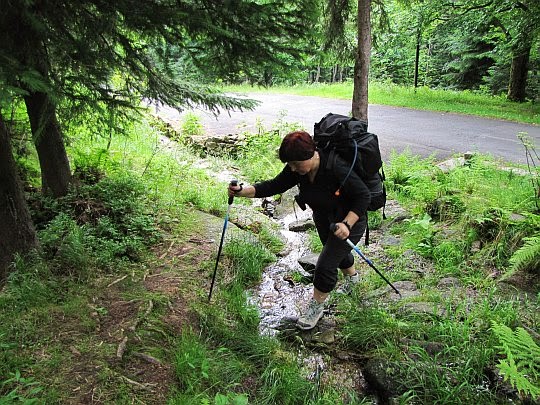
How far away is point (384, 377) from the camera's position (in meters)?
3.71

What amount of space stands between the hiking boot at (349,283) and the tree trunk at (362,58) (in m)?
3.81

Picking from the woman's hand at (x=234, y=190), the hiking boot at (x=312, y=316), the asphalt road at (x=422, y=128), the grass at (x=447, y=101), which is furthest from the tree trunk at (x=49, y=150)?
the grass at (x=447, y=101)

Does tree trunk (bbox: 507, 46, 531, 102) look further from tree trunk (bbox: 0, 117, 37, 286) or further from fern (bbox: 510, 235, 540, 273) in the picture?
tree trunk (bbox: 0, 117, 37, 286)

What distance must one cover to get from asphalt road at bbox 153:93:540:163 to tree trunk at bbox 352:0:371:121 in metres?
2.23

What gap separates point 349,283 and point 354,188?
1.70m

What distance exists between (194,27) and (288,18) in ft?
3.20

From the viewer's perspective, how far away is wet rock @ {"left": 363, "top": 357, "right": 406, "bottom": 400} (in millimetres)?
3598

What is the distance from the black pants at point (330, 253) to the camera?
4051 millimetres

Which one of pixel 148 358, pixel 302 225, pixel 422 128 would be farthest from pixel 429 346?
pixel 422 128

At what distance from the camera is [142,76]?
15.4 ft

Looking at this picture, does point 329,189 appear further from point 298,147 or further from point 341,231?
point 298,147

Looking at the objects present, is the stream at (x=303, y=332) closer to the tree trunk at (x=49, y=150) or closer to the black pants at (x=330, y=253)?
the black pants at (x=330, y=253)

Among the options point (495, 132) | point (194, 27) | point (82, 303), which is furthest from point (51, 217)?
point (495, 132)

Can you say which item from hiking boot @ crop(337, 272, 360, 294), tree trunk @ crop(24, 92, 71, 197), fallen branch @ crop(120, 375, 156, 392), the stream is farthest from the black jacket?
tree trunk @ crop(24, 92, 71, 197)
